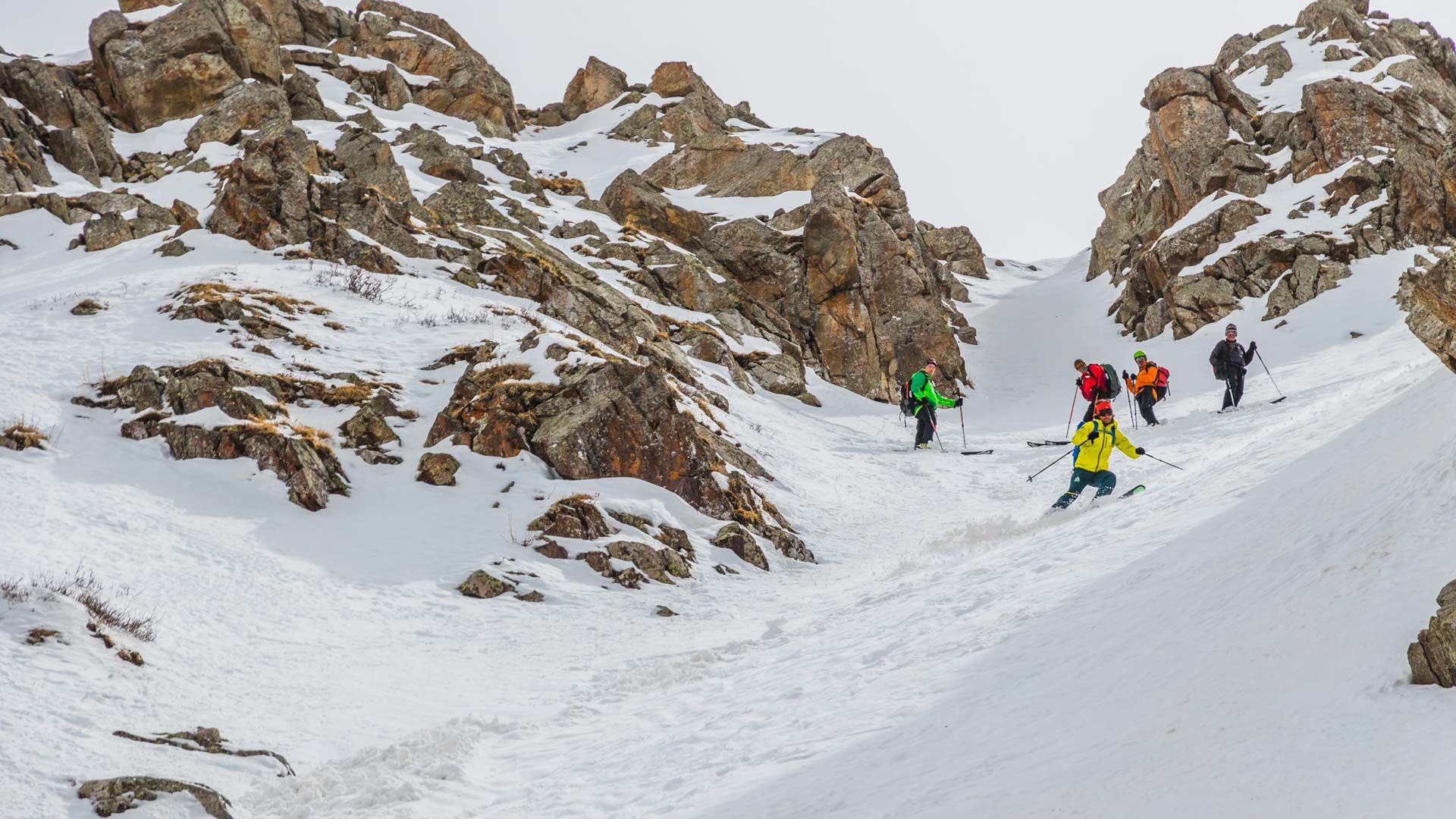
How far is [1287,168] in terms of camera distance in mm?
41719

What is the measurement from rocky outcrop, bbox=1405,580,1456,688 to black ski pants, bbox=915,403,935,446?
18.6 m

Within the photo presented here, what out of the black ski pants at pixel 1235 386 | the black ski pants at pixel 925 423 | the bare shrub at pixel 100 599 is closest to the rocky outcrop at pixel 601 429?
the bare shrub at pixel 100 599

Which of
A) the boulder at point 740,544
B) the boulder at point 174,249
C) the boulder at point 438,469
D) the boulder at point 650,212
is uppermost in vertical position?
the boulder at point 650,212

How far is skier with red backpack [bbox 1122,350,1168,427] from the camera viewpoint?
862 inches

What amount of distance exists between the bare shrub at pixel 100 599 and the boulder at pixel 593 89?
5179 centimetres

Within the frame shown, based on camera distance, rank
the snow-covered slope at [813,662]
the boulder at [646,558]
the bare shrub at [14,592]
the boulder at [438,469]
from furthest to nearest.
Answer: the boulder at [438,469] → the boulder at [646,558] → the bare shrub at [14,592] → the snow-covered slope at [813,662]

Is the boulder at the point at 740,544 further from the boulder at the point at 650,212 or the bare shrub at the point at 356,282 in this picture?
the boulder at the point at 650,212

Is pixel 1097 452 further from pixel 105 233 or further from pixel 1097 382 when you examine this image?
pixel 105 233

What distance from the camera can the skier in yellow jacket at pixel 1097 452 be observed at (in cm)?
1281

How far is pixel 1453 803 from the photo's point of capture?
281 cm

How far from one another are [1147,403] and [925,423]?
5.07m

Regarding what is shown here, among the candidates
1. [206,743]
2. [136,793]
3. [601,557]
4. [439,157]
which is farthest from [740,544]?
[439,157]

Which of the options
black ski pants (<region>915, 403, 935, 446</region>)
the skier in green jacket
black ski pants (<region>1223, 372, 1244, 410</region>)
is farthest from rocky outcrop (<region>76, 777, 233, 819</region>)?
black ski pants (<region>1223, 372, 1244, 410</region>)

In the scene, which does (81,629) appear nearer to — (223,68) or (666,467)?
(666,467)
